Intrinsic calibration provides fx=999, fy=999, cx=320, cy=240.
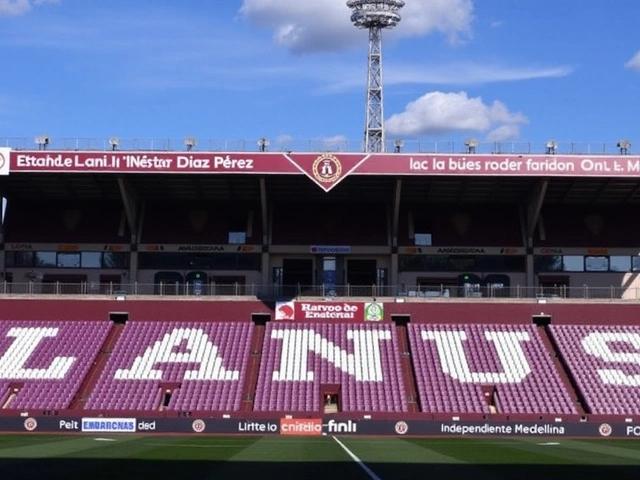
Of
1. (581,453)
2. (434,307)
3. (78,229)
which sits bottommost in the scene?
(581,453)

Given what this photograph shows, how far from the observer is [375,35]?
82.8 meters

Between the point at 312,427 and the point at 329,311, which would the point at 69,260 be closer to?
the point at 329,311

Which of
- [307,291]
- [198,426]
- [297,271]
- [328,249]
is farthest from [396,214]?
[198,426]

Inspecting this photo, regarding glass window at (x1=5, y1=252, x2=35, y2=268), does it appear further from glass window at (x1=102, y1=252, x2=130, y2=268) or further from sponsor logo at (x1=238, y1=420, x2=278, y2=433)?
sponsor logo at (x1=238, y1=420, x2=278, y2=433)

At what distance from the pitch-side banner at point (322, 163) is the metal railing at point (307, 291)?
7097mm

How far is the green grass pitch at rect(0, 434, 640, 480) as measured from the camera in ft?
74.4

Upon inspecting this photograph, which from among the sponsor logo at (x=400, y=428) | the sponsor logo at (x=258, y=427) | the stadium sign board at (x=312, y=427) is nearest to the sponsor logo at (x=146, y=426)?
the stadium sign board at (x=312, y=427)

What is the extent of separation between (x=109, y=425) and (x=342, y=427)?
1082cm

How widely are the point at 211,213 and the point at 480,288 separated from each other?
17.8m

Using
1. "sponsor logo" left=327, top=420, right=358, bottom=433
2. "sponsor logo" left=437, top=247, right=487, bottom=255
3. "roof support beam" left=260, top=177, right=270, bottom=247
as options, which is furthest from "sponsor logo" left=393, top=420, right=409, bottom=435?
"sponsor logo" left=437, top=247, right=487, bottom=255

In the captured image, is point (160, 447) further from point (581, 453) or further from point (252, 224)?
point (252, 224)

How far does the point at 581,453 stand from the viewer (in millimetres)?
31953

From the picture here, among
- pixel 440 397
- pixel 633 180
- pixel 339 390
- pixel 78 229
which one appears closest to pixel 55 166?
pixel 78 229

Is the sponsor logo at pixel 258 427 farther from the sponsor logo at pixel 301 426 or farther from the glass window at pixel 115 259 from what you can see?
the glass window at pixel 115 259
